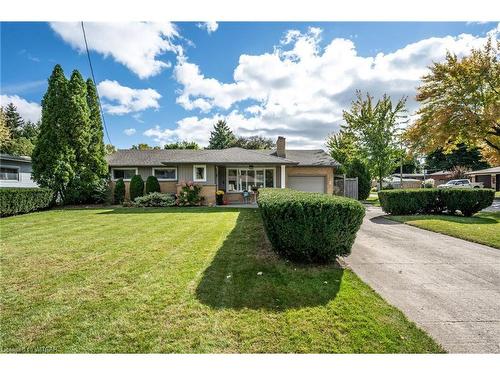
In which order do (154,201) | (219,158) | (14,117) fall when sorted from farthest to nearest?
(14,117), (219,158), (154,201)

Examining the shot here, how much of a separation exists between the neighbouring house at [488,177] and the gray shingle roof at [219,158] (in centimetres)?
2697

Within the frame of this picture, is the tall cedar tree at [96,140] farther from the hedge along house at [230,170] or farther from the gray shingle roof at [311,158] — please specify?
the gray shingle roof at [311,158]

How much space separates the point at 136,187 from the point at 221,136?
116 feet

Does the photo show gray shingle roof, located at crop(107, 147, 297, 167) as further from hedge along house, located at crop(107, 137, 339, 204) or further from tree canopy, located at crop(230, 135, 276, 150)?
tree canopy, located at crop(230, 135, 276, 150)

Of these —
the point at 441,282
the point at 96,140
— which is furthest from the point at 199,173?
the point at 441,282

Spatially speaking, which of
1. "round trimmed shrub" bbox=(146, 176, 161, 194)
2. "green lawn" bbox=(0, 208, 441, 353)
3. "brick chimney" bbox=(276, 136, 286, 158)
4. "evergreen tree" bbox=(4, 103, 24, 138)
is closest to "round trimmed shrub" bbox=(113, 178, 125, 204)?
"round trimmed shrub" bbox=(146, 176, 161, 194)

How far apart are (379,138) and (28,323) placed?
25.0 metres

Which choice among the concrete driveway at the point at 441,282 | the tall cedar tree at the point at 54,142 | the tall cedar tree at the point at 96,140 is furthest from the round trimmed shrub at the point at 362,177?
the tall cedar tree at the point at 54,142

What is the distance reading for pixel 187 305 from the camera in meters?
3.53

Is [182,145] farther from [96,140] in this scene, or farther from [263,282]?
[263,282]

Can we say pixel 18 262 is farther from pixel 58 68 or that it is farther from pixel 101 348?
pixel 58 68
